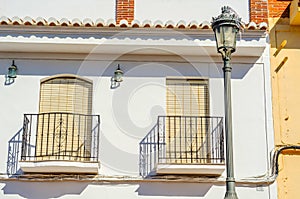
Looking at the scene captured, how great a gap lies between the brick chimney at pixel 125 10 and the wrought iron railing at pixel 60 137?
2.26m

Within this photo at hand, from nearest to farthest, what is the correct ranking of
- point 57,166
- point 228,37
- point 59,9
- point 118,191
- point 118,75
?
point 228,37 < point 57,166 < point 118,191 < point 118,75 < point 59,9

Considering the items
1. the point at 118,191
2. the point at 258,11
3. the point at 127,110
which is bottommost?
the point at 118,191

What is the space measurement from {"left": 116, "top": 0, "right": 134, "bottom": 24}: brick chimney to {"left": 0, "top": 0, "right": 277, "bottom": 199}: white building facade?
0.78 meters

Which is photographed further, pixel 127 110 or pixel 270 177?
pixel 127 110

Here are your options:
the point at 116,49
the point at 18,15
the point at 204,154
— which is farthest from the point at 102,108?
the point at 18,15

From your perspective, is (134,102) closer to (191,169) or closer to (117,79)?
(117,79)

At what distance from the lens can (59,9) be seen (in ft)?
35.7

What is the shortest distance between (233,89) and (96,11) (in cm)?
335

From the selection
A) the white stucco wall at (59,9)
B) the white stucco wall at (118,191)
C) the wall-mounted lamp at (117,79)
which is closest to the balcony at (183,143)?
the white stucco wall at (118,191)

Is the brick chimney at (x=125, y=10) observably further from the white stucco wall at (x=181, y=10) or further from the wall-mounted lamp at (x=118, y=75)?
the wall-mounted lamp at (x=118, y=75)

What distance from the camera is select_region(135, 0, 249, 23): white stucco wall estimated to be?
10.8m

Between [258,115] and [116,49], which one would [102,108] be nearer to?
[116,49]

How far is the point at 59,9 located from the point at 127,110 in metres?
2.75

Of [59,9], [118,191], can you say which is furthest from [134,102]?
[59,9]
